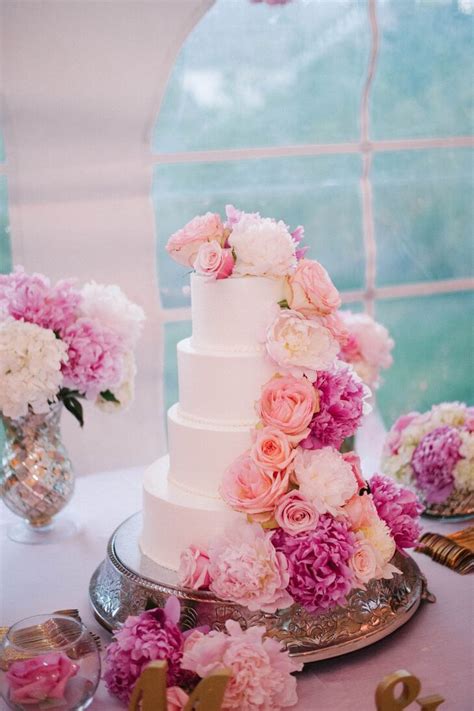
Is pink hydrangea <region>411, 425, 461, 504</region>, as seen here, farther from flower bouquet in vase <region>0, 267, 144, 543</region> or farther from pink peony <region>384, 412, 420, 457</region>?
flower bouquet in vase <region>0, 267, 144, 543</region>

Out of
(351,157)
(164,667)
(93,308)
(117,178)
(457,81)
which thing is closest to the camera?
(164,667)

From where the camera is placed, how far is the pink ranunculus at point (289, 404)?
5.29ft

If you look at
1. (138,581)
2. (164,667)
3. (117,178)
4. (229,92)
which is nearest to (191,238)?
(138,581)

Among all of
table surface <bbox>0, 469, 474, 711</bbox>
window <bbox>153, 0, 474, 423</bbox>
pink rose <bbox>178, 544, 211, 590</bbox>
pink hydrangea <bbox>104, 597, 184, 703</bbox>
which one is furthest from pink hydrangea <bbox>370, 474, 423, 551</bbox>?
window <bbox>153, 0, 474, 423</bbox>

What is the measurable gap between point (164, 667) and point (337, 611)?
43 centimetres

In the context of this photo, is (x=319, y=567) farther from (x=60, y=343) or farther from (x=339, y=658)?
(x=60, y=343)

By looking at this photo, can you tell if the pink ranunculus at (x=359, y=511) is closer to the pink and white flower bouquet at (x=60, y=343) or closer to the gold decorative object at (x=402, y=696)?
the gold decorative object at (x=402, y=696)

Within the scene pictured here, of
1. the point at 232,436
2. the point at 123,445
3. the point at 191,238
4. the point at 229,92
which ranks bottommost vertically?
the point at 123,445

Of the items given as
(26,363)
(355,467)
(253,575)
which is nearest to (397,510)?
(355,467)

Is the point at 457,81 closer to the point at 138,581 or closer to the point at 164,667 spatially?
the point at 138,581

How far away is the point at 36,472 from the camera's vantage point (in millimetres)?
2168

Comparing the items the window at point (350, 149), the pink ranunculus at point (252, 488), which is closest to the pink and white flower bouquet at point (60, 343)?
the pink ranunculus at point (252, 488)

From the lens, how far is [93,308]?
213 centimetres

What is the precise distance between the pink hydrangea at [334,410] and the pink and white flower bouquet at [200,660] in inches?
15.1
